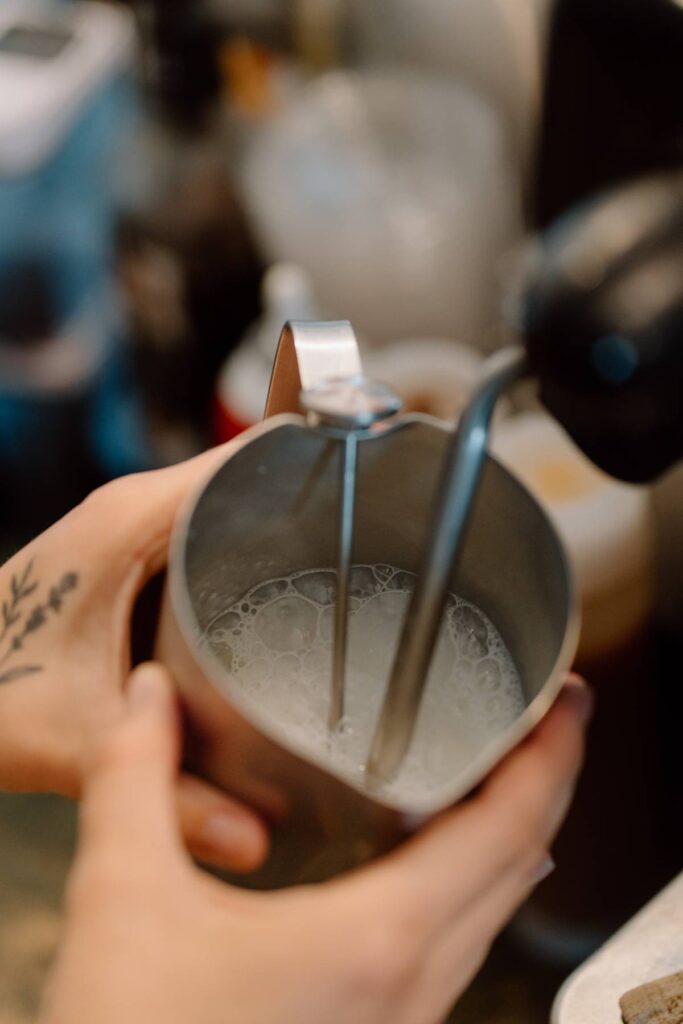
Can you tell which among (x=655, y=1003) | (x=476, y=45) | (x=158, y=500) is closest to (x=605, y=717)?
(x=655, y=1003)

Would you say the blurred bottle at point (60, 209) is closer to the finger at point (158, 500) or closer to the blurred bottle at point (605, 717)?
the blurred bottle at point (605, 717)

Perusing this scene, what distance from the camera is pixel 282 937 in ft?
0.75

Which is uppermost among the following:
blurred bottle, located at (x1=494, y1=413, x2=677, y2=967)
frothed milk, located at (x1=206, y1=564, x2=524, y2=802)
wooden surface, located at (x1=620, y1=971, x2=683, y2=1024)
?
frothed milk, located at (x1=206, y1=564, x2=524, y2=802)

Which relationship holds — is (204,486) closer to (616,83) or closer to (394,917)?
(394,917)

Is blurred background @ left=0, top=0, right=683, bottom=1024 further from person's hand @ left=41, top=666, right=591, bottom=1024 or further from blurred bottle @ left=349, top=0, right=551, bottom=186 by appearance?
person's hand @ left=41, top=666, right=591, bottom=1024

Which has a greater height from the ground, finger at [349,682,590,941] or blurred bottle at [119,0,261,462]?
finger at [349,682,590,941]

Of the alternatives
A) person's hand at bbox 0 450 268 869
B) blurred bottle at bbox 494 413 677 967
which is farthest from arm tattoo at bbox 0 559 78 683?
blurred bottle at bbox 494 413 677 967

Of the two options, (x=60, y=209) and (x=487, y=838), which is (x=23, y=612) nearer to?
(x=487, y=838)

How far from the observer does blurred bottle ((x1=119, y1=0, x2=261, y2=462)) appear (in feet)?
2.80

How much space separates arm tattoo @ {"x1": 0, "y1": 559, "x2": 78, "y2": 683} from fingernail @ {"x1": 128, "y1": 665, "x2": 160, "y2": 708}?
1.7 inches

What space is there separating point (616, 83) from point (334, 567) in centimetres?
50

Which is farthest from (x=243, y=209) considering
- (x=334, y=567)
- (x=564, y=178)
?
(x=334, y=567)

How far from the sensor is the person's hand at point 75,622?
274mm

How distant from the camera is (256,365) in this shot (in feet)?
2.42
